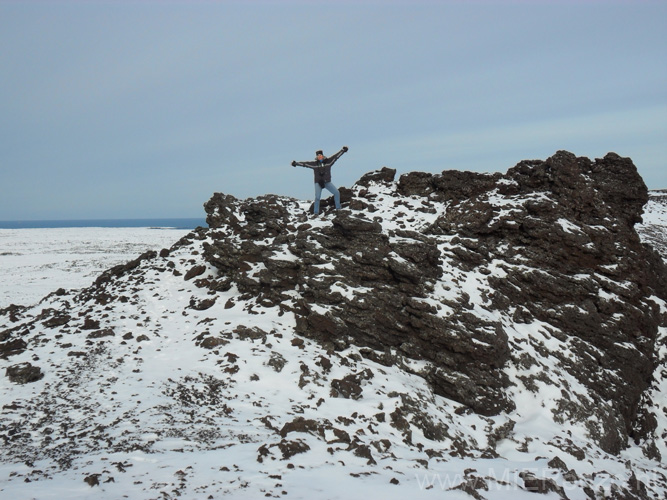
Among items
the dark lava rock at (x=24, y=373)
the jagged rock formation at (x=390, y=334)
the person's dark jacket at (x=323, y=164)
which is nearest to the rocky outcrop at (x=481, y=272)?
the jagged rock formation at (x=390, y=334)

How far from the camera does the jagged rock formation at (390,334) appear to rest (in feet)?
30.5

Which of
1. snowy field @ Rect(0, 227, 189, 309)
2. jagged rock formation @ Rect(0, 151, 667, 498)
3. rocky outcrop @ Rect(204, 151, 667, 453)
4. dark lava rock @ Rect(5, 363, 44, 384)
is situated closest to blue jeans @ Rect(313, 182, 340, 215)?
jagged rock formation @ Rect(0, 151, 667, 498)

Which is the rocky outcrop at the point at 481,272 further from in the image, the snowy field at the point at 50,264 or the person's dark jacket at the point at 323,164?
the snowy field at the point at 50,264

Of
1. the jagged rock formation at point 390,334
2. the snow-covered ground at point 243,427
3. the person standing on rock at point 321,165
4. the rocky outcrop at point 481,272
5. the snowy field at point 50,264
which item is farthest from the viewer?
the snowy field at point 50,264

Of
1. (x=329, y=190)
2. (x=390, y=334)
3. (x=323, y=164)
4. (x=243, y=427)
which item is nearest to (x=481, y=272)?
(x=390, y=334)

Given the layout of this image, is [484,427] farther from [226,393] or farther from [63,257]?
[63,257]

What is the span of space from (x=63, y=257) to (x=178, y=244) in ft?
92.8

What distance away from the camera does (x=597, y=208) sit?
19.7 metres

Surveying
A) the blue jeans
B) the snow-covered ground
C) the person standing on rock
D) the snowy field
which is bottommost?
the snow-covered ground

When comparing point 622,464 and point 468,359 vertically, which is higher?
point 468,359

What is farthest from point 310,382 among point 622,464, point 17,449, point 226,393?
point 622,464

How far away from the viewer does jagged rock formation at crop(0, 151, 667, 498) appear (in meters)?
9.28

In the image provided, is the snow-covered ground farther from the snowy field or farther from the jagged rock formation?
the snowy field

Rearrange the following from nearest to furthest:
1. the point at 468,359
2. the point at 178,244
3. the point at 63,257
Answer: the point at 468,359 < the point at 178,244 < the point at 63,257
